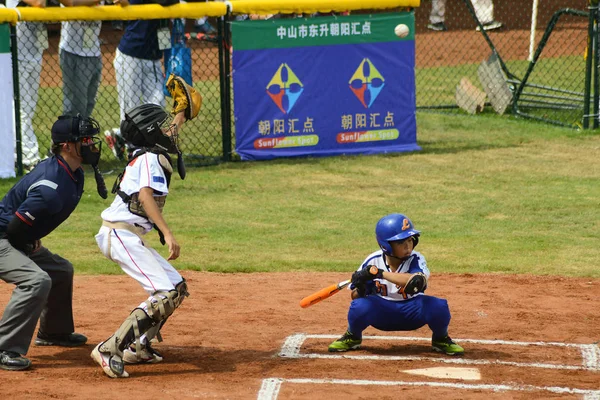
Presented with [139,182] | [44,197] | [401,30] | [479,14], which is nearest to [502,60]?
[479,14]

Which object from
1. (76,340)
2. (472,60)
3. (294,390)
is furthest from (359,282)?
(472,60)

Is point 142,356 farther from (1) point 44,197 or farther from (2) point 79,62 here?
(2) point 79,62

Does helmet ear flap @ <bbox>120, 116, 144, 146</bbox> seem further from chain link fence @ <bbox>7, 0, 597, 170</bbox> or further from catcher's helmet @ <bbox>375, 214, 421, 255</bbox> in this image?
chain link fence @ <bbox>7, 0, 597, 170</bbox>

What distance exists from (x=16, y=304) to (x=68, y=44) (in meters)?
6.77

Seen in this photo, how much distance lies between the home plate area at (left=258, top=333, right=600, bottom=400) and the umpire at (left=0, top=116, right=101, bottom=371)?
1.50 meters

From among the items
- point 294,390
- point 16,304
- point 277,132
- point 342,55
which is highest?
point 342,55

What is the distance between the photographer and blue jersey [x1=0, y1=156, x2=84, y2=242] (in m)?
6.06

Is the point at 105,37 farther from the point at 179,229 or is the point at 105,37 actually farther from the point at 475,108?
the point at 179,229

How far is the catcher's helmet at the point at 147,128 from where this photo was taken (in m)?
6.14

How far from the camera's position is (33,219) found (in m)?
6.09

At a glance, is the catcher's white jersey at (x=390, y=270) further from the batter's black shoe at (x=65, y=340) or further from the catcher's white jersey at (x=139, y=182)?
the batter's black shoe at (x=65, y=340)

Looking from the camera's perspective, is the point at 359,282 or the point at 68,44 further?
the point at 68,44

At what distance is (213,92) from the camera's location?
1661 cm

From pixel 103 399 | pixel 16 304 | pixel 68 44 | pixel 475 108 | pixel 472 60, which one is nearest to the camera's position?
pixel 103 399
